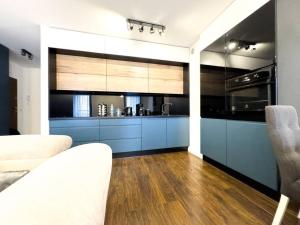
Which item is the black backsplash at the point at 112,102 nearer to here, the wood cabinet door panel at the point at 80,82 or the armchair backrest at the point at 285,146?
the wood cabinet door panel at the point at 80,82

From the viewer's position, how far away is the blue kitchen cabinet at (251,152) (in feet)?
5.43

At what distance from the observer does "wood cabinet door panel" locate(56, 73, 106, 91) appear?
3016 mm

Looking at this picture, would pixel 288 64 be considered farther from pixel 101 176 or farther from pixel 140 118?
pixel 140 118

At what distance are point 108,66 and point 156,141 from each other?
1823 mm

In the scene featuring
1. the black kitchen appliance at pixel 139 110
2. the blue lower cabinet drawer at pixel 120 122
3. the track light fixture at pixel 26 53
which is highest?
the track light fixture at pixel 26 53

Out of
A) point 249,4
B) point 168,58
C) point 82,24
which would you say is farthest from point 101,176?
point 168,58

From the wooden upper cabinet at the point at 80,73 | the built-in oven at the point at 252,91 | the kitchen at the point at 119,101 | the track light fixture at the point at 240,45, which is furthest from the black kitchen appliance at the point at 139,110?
the track light fixture at the point at 240,45

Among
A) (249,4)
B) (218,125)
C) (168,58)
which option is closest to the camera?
(249,4)

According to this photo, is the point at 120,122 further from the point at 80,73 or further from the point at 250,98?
the point at 250,98

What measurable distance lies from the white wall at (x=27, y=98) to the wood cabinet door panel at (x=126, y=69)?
334 centimetres

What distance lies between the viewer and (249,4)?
2010 millimetres

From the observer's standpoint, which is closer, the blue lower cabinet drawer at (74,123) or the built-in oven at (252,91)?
the built-in oven at (252,91)

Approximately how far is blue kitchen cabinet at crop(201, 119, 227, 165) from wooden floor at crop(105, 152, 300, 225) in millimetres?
233

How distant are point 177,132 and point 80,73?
7.59 feet
